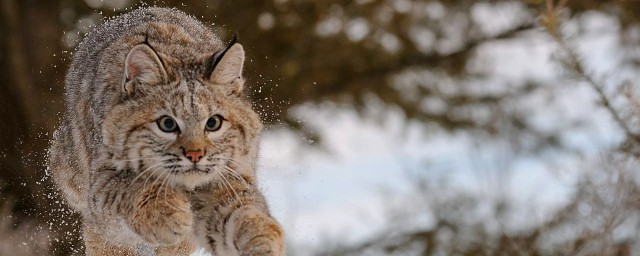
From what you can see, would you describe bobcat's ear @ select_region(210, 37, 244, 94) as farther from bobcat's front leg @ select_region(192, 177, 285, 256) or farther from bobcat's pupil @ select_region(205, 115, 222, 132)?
bobcat's front leg @ select_region(192, 177, 285, 256)

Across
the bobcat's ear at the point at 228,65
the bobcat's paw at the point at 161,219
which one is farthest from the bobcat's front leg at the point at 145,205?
the bobcat's ear at the point at 228,65

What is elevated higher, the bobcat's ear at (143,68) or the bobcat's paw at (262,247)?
the bobcat's ear at (143,68)

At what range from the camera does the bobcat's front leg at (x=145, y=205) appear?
4031mm

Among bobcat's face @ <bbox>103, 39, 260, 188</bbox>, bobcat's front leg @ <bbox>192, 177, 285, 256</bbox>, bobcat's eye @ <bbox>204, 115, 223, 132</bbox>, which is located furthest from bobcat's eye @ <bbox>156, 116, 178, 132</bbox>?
bobcat's front leg @ <bbox>192, 177, 285, 256</bbox>

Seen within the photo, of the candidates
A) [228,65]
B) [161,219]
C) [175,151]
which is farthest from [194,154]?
[228,65]

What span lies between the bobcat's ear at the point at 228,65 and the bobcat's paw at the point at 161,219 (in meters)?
0.48

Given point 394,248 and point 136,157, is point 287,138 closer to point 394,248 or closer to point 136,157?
point 394,248

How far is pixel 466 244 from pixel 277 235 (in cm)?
1008

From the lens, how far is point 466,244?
1395 cm

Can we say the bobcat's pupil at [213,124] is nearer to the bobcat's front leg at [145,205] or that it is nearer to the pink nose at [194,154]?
the pink nose at [194,154]

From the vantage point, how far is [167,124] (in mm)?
4082

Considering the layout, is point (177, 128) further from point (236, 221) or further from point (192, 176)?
point (236, 221)

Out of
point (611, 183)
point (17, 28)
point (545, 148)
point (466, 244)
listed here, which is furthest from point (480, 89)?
point (611, 183)

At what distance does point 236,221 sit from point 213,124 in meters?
0.39
